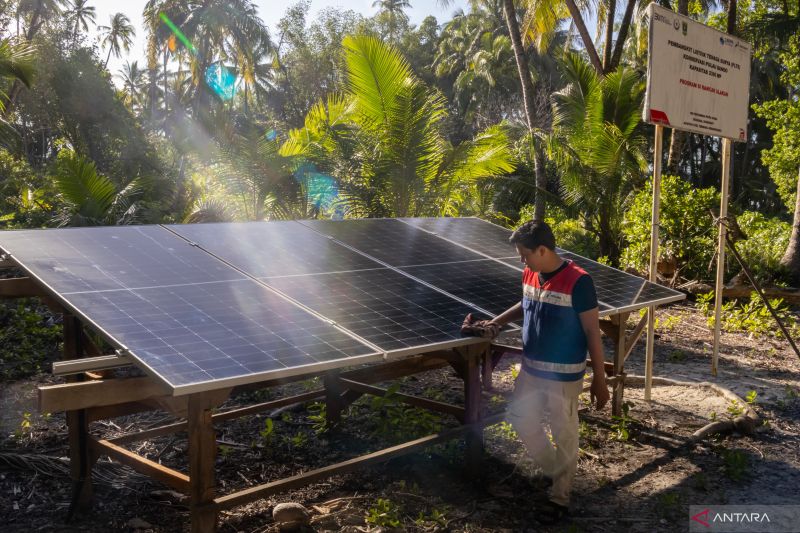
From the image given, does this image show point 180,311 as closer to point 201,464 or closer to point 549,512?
point 201,464

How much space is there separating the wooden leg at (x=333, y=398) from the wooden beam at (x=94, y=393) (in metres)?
2.65

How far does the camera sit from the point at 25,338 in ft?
29.9

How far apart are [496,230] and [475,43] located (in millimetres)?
37077

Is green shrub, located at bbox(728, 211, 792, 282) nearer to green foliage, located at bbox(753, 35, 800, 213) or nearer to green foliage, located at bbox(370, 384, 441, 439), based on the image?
green foliage, located at bbox(753, 35, 800, 213)

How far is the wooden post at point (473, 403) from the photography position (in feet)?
16.2

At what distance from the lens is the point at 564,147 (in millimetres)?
14680

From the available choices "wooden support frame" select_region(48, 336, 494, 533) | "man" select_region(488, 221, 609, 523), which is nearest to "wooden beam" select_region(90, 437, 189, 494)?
"wooden support frame" select_region(48, 336, 494, 533)

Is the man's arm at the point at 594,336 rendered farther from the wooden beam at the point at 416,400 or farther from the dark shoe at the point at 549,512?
the wooden beam at the point at 416,400

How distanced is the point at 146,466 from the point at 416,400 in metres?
2.28

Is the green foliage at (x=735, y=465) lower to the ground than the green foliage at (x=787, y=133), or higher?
lower

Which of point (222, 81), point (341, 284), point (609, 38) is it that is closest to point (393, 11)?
point (222, 81)

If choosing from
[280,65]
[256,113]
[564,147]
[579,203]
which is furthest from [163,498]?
[256,113]

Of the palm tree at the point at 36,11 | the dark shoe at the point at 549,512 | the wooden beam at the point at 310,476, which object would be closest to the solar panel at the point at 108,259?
the wooden beam at the point at 310,476

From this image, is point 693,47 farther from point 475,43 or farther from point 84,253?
point 475,43
